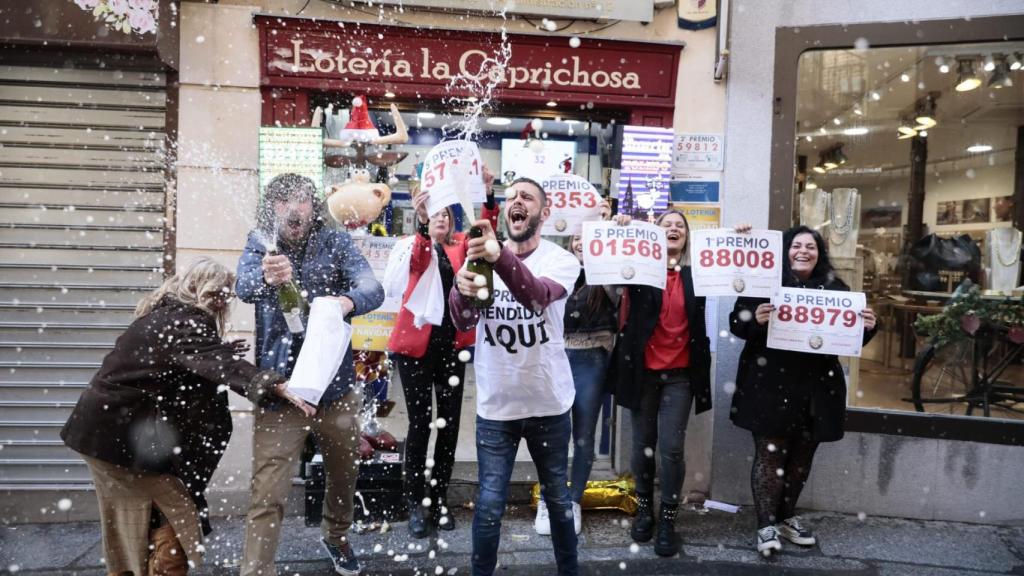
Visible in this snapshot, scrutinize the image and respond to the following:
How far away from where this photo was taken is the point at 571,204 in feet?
15.5

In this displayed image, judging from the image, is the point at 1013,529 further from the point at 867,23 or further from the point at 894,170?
the point at 867,23

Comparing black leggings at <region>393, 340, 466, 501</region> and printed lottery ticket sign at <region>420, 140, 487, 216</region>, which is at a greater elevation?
printed lottery ticket sign at <region>420, 140, 487, 216</region>

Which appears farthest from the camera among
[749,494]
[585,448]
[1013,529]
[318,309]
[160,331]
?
[749,494]

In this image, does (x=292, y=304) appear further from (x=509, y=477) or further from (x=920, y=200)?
(x=920, y=200)

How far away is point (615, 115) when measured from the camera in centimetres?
579

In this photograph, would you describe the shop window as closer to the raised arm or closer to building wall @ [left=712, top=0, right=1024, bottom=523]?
building wall @ [left=712, top=0, right=1024, bottom=523]

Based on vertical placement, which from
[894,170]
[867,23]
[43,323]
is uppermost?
[867,23]

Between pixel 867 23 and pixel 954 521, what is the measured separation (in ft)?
12.9

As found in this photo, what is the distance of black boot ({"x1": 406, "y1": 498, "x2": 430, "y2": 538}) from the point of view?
465 cm

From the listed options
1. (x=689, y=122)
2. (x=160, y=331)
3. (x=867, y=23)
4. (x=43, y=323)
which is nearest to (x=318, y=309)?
(x=160, y=331)

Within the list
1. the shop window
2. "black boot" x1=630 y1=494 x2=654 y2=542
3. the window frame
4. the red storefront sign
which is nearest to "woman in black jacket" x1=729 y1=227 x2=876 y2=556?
"black boot" x1=630 y1=494 x2=654 y2=542

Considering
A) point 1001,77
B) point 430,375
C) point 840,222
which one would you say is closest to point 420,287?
point 430,375

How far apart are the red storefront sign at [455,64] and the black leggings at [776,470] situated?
2779 mm

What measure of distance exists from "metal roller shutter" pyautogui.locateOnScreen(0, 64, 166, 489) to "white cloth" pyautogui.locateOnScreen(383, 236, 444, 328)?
7.19 feet
